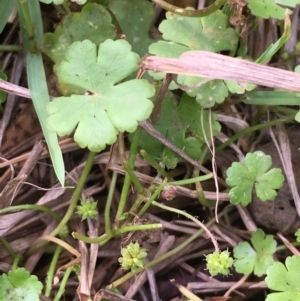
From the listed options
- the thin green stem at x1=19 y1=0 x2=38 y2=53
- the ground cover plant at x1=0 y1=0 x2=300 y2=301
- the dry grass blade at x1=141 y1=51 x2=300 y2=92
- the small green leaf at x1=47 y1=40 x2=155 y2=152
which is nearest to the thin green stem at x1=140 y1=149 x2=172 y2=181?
the ground cover plant at x1=0 y1=0 x2=300 y2=301

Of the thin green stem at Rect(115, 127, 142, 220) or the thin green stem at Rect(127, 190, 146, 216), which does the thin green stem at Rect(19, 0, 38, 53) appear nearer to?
the thin green stem at Rect(115, 127, 142, 220)

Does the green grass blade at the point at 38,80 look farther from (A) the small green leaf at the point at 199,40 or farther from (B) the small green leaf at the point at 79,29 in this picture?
(A) the small green leaf at the point at 199,40

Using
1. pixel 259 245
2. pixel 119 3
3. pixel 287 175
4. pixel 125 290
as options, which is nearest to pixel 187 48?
pixel 119 3

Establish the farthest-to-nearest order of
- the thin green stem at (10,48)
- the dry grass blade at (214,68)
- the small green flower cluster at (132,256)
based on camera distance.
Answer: the thin green stem at (10,48), the small green flower cluster at (132,256), the dry grass blade at (214,68)

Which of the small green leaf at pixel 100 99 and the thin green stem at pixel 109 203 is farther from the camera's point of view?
the thin green stem at pixel 109 203

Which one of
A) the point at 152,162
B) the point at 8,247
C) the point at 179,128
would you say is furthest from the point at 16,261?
the point at 179,128

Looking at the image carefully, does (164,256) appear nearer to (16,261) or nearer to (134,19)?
(16,261)

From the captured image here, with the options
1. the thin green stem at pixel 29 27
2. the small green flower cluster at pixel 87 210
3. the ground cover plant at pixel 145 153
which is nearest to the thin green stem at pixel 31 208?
the ground cover plant at pixel 145 153

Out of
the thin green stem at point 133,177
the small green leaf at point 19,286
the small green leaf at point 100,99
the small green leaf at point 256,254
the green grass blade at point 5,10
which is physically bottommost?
the small green leaf at point 256,254

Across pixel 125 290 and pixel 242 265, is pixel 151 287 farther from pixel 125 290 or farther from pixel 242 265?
pixel 242 265
